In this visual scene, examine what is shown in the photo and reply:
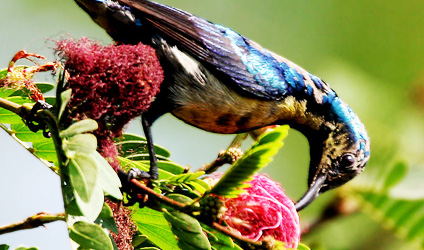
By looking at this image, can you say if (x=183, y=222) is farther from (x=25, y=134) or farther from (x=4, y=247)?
(x=25, y=134)

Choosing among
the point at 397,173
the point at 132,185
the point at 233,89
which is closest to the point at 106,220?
the point at 132,185

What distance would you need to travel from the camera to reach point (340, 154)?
4.34m

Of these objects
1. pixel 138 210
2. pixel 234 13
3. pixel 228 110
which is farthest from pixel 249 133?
pixel 234 13

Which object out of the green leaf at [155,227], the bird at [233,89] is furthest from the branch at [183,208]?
the bird at [233,89]

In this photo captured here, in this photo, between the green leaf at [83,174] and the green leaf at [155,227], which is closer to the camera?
the green leaf at [83,174]

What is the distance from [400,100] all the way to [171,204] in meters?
2.33

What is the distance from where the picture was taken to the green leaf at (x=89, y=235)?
239 cm

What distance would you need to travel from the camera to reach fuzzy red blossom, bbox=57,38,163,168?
2.75m

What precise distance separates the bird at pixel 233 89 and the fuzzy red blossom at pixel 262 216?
74cm

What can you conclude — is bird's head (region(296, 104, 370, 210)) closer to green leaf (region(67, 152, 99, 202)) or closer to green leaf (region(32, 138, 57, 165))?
green leaf (region(32, 138, 57, 165))

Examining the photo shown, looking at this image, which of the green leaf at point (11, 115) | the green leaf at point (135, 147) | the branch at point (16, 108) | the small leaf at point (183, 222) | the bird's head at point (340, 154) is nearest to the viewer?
the small leaf at point (183, 222)

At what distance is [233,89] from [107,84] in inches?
57.9

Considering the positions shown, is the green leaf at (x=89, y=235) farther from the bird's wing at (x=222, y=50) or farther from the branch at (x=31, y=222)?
the bird's wing at (x=222, y=50)

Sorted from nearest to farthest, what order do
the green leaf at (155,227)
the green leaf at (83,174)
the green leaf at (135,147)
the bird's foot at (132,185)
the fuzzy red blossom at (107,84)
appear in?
1. the green leaf at (83,174)
2. the fuzzy red blossom at (107,84)
3. the bird's foot at (132,185)
4. the green leaf at (155,227)
5. the green leaf at (135,147)
